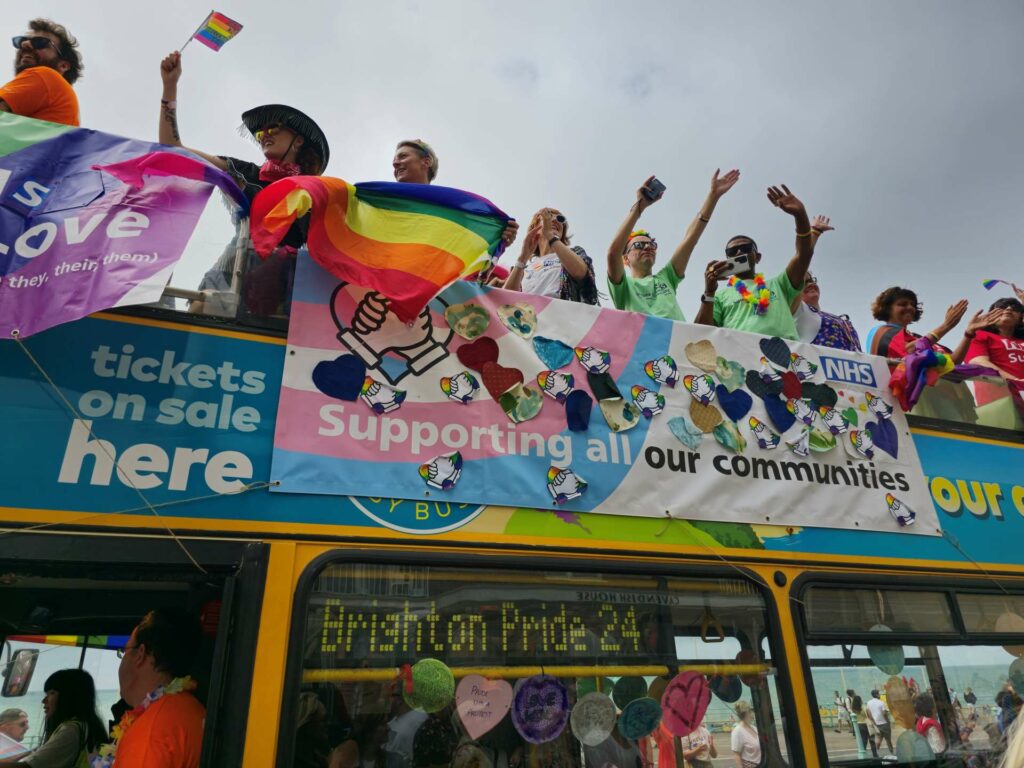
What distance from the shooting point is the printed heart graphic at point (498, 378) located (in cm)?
252

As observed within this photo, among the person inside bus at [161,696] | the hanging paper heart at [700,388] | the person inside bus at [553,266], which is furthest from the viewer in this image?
the person inside bus at [553,266]

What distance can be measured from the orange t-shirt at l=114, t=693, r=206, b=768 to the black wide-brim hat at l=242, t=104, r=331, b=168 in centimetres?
226

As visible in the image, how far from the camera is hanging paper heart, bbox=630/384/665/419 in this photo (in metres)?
2.76

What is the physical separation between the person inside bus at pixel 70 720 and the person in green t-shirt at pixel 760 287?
3753 millimetres

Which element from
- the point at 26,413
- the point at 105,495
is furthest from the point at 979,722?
the point at 26,413

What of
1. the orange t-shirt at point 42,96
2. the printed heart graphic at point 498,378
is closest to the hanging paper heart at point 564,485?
the printed heart graphic at point 498,378

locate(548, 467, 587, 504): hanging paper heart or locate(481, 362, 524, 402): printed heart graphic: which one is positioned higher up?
locate(481, 362, 524, 402): printed heart graphic

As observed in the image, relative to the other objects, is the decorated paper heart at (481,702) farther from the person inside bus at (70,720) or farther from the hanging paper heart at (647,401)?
the person inside bus at (70,720)

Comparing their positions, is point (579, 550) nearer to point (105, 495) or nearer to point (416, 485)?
point (416, 485)

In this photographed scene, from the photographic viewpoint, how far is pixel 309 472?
6.89 ft

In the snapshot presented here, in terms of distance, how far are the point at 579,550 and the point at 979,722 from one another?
1.92 meters

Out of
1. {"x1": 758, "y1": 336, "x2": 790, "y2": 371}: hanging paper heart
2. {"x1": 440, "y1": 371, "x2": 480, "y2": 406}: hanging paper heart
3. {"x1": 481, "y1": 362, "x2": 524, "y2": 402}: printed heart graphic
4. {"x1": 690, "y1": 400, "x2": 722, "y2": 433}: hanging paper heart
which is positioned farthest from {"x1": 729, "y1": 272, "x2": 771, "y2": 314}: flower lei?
{"x1": 440, "y1": 371, "x2": 480, "y2": 406}: hanging paper heart

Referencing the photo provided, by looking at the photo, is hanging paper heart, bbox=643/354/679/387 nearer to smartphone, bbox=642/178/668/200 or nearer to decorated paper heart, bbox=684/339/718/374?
decorated paper heart, bbox=684/339/718/374

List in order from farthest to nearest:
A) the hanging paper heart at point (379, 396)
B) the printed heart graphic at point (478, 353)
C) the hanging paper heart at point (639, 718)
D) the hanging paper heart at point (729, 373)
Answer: the hanging paper heart at point (729, 373), the printed heart graphic at point (478, 353), the hanging paper heart at point (379, 396), the hanging paper heart at point (639, 718)
